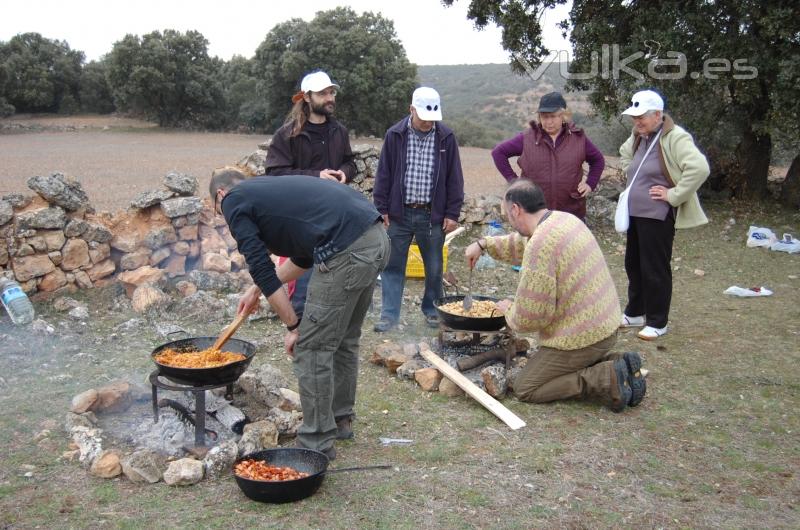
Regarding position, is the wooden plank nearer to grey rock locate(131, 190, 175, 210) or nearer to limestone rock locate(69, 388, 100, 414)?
limestone rock locate(69, 388, 100, 414)

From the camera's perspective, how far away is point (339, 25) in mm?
29484

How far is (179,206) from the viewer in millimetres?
7117

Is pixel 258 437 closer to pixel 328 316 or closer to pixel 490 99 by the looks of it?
pixel 328 316

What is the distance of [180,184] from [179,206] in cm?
38

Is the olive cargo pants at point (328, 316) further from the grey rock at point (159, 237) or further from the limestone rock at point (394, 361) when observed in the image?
the grey rock at point (159, 237)

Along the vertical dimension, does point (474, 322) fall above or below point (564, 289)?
below

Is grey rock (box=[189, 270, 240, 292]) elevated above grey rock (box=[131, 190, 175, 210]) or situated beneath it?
situated beneath

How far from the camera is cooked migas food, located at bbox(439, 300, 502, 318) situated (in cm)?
496

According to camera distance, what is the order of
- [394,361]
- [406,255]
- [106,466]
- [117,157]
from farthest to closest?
[117,157]
[406,255]
[394,361]
[106,466]

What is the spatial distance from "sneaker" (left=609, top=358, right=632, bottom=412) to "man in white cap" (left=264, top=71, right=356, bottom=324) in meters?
2.35

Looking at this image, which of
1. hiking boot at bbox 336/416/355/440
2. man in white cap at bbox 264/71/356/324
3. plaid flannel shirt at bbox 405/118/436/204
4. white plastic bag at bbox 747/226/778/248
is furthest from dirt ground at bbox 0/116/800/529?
white plastic bag at bbox 747/226/778/248

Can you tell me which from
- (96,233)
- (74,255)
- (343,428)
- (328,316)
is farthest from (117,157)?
(328,316)

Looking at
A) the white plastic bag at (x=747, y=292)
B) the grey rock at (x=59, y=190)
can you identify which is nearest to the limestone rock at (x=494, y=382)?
the white plastic bag at (x=747, y=292)

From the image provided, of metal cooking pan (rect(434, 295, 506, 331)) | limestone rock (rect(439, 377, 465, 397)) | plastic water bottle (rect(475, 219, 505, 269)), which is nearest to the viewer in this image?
limestone rock (rect(439, 377, 465, 397))
